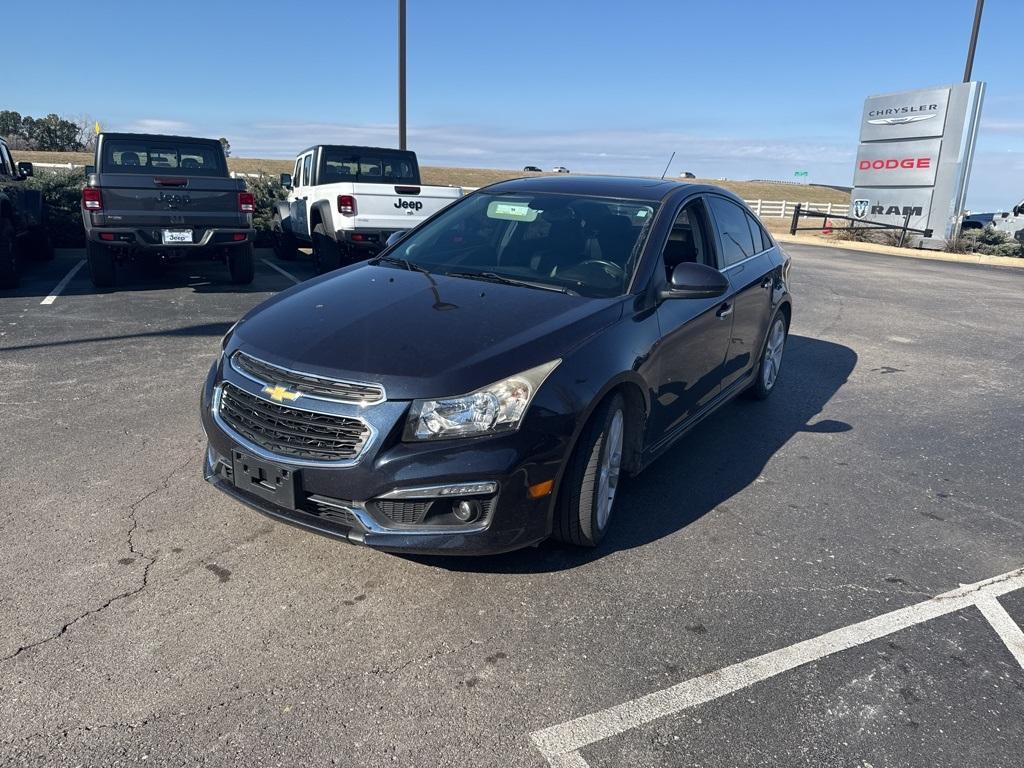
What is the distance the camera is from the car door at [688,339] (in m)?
4.17

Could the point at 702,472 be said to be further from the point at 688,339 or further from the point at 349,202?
the point at 349,202

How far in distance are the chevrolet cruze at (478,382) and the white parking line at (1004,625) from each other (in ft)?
5.42

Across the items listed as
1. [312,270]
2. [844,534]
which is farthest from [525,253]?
[312,270]

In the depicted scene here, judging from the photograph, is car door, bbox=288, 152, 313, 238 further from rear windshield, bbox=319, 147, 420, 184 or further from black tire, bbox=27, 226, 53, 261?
black tire, bbox=27, 226, 53, 261

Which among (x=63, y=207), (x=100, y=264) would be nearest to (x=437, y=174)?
(x=63, y=207)

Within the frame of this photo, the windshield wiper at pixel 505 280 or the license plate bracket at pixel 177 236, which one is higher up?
the windshield wiper at pixel 505 280

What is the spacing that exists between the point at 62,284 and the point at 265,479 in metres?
8.87

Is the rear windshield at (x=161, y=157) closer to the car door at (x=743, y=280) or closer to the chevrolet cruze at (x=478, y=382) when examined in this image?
the chevrolet cruze at (x=478, y=382)

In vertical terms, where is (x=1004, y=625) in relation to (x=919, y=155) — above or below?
below

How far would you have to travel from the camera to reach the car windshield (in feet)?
13.8

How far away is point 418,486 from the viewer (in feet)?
10.0

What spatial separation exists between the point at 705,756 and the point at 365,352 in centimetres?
195

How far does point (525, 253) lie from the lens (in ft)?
14.8

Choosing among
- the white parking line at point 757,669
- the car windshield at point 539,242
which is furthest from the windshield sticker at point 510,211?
the white parking line at point 757,669
